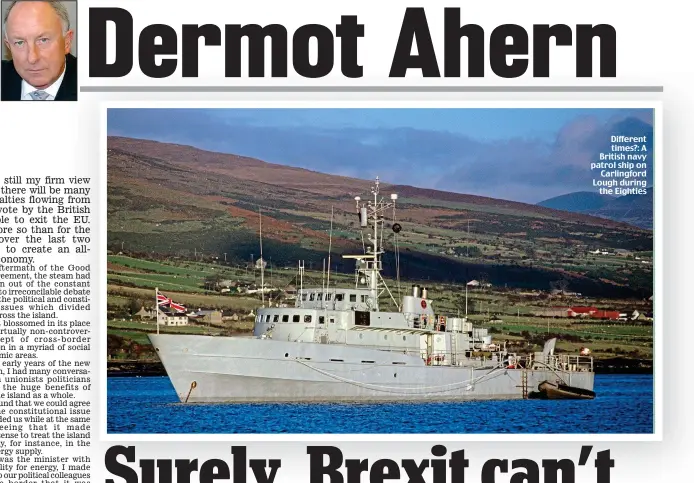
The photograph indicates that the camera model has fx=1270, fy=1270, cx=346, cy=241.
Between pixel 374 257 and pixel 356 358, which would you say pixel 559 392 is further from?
pixel 356 358

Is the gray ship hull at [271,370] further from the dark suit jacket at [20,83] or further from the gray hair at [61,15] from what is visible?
the gray hair at [61,15]

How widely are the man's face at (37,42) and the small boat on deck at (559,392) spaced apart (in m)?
18.4

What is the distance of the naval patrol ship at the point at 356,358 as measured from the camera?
31109mm

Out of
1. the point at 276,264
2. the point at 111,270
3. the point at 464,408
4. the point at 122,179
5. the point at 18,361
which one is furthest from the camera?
the point at 276,264

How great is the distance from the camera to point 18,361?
22844 mm

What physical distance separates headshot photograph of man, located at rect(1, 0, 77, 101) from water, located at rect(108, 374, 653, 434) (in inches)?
268

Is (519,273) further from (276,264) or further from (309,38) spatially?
(309,38)

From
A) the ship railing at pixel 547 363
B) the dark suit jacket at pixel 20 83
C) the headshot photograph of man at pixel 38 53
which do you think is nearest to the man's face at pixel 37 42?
the headshot photograph of man at pixel 38 53

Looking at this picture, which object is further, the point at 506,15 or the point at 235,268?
the point at 235,268

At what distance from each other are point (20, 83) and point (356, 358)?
1214 cm

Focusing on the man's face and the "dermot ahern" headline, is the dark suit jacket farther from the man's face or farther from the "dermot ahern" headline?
the "dermot ahern" headline

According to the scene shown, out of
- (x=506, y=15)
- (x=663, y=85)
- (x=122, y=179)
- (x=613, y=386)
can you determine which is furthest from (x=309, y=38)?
(x=613, y=386)

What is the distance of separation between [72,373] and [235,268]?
25359mm

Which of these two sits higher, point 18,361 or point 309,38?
point 309,38
